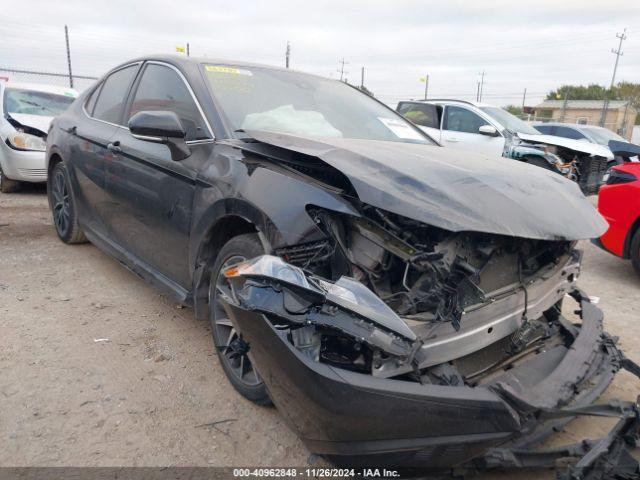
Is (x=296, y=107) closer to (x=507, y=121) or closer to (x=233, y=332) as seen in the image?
(x=233, y=332)

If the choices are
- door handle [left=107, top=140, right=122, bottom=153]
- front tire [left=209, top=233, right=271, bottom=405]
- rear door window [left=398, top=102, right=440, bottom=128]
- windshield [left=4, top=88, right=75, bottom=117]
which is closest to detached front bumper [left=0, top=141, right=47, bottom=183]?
windshield [left=4, top=88, right=75, bottom=117]

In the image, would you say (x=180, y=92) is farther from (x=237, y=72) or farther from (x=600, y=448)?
(x=600, y=448)

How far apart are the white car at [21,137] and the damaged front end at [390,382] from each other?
6.79 m

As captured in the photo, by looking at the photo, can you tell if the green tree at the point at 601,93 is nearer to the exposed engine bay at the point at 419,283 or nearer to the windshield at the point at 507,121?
the windshield at the point at 507,121

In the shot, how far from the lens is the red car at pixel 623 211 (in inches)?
180

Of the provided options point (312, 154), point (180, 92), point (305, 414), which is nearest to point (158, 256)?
point (180, 92)

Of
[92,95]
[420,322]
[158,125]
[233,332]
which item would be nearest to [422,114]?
[92,95]

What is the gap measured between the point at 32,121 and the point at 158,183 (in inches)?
233

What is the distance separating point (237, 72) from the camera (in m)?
3.20

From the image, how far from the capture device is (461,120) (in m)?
10.2

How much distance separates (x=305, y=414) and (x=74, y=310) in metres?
2.53

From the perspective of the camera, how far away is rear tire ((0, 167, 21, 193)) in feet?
25.4

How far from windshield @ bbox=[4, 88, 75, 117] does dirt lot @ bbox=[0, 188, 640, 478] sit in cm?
466

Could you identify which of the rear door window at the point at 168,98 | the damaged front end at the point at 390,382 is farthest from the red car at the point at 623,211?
the rear door window at the point at 168,98
